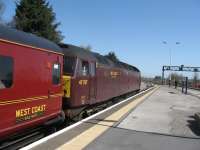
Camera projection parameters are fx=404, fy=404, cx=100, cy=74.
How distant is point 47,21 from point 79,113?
41.5m

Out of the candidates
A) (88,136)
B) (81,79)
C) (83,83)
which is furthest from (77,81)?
(88,136)

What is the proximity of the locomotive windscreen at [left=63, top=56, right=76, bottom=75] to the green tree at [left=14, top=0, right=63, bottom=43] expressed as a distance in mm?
40156

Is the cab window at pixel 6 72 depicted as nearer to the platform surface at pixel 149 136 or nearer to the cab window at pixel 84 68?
the platform surface at pixel 149 136

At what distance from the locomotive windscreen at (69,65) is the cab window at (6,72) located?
518 cm

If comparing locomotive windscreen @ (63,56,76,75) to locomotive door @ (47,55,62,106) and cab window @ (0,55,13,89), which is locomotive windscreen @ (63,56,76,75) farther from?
cab window @ (0,55,13,89)

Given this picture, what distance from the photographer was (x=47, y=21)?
55.0m

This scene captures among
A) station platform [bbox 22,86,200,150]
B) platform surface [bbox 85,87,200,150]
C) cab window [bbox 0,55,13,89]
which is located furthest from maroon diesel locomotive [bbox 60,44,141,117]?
cab window [bbox 0,55,13,89]

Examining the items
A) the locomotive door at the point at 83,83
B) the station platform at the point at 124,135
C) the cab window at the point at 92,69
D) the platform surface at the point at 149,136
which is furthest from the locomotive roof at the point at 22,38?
the cab window at the point at 92,69

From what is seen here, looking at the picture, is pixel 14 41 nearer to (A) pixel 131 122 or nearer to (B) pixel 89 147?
(B) pixel 89 147

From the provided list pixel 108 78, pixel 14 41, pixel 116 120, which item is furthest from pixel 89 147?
pixel 108 78

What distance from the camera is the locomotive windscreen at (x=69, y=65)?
13.8m

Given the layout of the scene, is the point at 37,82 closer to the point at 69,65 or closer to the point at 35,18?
the point at 69,65

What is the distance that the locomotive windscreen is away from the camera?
13.8 metres

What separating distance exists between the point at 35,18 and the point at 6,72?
156 ft
